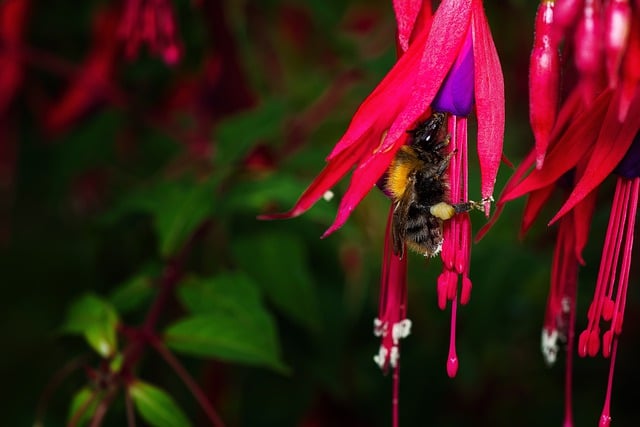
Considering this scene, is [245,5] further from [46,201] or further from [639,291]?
[639,291]

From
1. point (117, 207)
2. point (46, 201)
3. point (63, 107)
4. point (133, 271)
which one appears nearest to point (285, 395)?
point (133, 271)

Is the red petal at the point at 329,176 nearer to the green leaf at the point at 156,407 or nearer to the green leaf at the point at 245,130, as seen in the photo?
the green leaf at the point at 156,407

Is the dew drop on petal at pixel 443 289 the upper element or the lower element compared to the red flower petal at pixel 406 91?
lower

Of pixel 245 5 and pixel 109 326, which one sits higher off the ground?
pixel 245 5

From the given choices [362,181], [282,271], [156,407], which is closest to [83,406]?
[156,407]

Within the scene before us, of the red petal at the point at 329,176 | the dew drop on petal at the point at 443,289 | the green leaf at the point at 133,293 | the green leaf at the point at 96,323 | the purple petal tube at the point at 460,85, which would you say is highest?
the purple petal tube at the point at 460,85

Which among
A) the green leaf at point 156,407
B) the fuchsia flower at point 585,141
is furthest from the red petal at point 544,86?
the green leaf at point 156,407
